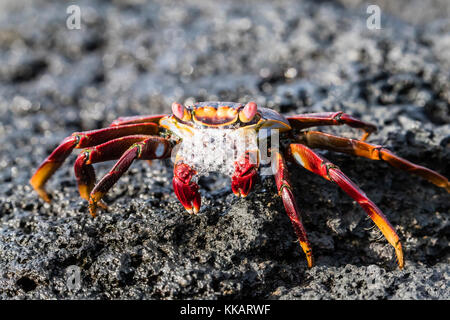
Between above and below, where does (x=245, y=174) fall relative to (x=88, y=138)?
below

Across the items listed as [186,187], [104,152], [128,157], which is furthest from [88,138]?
[186,187]

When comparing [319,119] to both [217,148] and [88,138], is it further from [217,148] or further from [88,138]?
[88,138]

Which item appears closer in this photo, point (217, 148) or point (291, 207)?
point (291, 207)

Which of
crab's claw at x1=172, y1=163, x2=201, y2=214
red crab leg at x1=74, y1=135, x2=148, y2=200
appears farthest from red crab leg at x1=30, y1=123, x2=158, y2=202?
crab's claw at x1=172, y1=163, x2=201, y2=214
